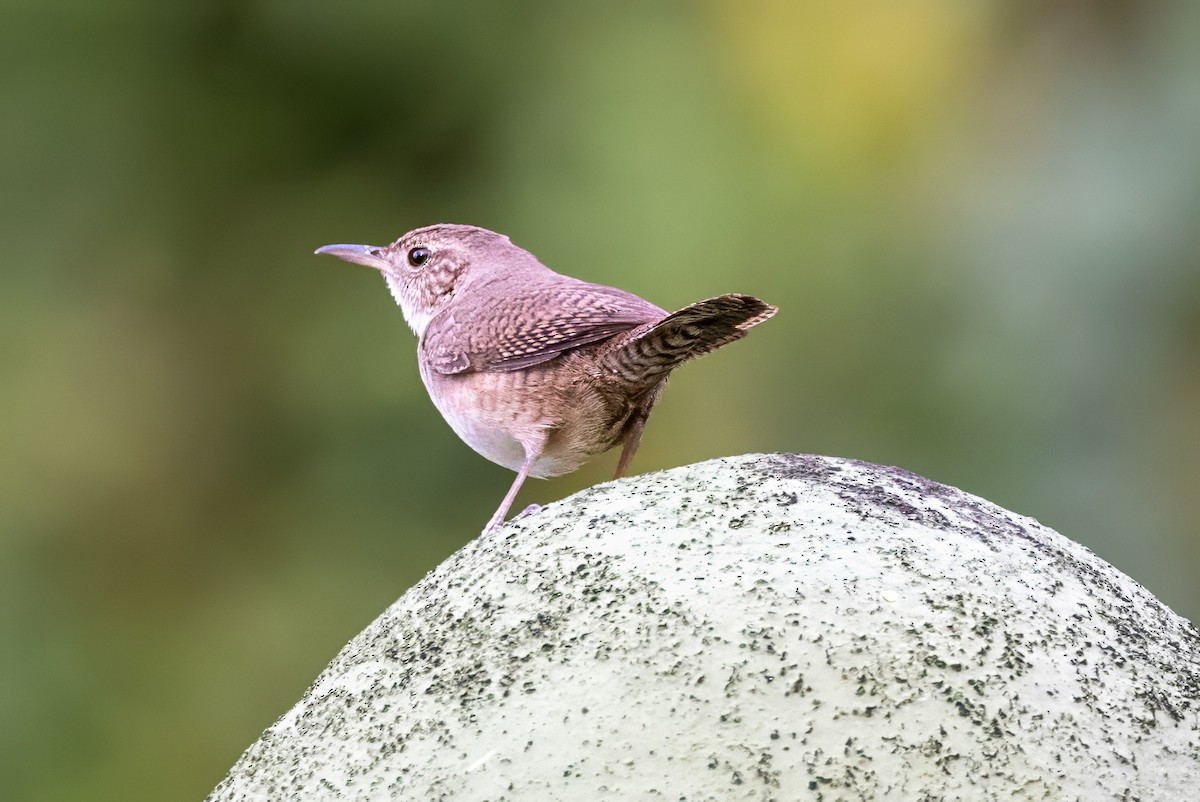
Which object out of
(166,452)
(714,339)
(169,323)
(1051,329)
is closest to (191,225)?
(169,323)

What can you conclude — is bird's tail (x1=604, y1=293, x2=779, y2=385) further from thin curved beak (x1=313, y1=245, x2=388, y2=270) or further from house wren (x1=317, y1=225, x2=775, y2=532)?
thin curved beak (x1=313, y1=245, x2=388, y2=270)

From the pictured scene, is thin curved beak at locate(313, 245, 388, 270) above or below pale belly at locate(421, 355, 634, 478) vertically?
above

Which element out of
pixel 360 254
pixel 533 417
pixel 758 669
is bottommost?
pixel 758 669

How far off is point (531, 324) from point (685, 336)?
0.45 meters

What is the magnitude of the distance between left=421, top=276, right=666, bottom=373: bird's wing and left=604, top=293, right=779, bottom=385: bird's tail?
0.08 metres

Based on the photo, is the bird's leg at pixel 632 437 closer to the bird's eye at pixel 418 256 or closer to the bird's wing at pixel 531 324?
the bird's wing at pixel 531 324

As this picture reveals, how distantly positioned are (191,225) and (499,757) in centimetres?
430

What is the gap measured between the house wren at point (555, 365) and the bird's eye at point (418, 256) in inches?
13.8

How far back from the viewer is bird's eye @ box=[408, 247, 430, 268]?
352 cm

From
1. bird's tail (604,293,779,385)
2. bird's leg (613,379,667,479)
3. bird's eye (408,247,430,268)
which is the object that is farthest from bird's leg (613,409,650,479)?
bird's eye (408,247,430,268)

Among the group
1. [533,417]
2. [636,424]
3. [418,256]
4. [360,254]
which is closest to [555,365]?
[533,417]

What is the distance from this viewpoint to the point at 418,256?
3533 millimetres

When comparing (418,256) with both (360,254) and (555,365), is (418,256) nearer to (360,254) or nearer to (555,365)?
(360,254)

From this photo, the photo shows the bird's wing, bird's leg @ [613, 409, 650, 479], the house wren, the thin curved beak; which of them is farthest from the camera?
the thin curved beak
